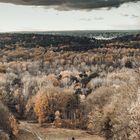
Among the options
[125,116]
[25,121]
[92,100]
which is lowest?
[25,121]

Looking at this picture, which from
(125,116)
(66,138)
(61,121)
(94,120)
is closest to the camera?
(125,116)

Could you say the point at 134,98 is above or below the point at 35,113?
above

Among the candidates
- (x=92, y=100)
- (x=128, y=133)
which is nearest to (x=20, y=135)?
(x=92, y=100)

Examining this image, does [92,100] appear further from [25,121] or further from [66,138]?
[25,121]

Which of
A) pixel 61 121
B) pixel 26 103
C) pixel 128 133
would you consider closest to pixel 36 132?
pixel 61 121

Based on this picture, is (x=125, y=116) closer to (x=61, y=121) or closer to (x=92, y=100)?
(x=92, y=100)

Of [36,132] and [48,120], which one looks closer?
[36,132]

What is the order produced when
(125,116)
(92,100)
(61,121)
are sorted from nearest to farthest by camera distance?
(125,116)
(92,100)
(61,121)
